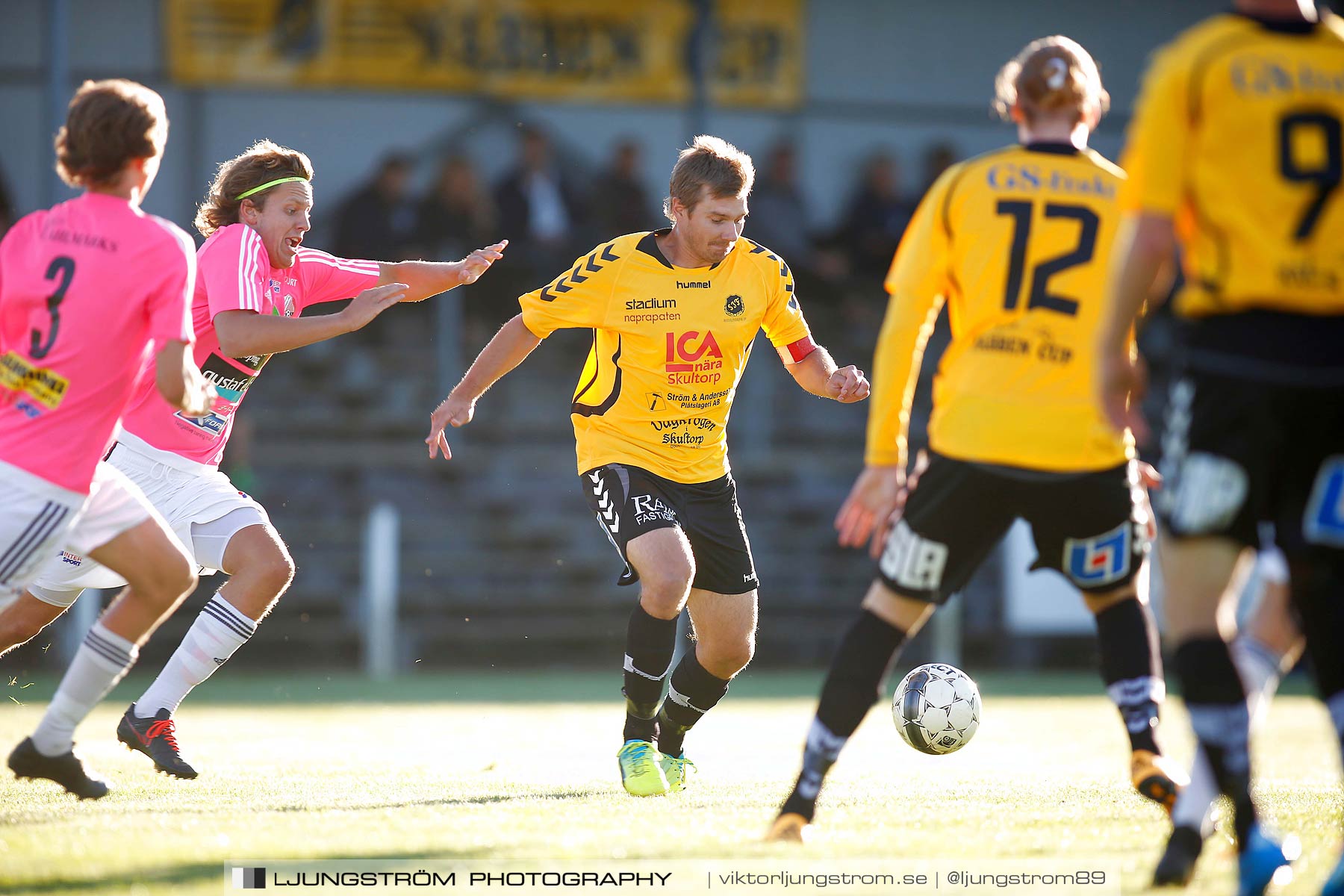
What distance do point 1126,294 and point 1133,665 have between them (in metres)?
1.47

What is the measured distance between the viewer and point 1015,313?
4.27 meters

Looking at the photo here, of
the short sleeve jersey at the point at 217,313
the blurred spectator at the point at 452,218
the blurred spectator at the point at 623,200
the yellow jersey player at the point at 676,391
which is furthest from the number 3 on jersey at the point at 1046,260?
the blurred spectator at the point at 623,200

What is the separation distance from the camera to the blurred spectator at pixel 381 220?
14.7 metres

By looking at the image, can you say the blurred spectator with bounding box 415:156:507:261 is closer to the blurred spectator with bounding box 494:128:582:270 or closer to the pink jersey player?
the blurred spectator with bounding box 494:128:582:270

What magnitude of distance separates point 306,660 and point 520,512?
2556mm

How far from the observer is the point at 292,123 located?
1745 centimetres

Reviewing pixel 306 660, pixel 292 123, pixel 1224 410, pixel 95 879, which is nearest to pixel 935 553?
pixel 1224 410

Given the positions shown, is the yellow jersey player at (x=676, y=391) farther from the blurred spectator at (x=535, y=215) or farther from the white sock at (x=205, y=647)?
the blurred spectator at (x=535, y=215)

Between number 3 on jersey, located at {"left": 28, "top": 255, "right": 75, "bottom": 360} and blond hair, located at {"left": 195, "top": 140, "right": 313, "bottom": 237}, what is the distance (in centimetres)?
165

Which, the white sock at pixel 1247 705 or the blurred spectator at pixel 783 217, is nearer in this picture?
the white sock at pixel 1247 705

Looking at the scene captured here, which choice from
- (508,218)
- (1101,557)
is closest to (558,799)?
(1101,557)

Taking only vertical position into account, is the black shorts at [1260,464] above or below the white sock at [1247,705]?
above

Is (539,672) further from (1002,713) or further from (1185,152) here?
(1185,152)

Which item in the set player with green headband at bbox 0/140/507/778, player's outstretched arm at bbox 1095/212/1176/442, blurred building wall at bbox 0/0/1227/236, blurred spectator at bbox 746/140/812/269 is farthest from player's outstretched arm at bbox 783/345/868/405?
blurred building wall at bbox 0/0/1227/236
